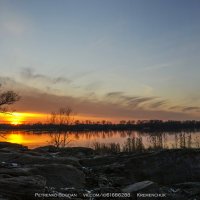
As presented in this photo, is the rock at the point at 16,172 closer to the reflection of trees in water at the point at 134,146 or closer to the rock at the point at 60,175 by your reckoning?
the rock at the point at 60,175

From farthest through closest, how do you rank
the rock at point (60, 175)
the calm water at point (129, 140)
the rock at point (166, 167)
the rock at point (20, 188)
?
the calm water at point (129, 140) → the rock at point (166, 167) → the rock at point (60, 175) → the rock at point (20, 188)

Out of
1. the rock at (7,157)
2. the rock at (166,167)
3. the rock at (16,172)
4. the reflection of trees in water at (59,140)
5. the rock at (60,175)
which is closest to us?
the rock at (16,172)

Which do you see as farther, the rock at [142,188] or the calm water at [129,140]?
the calm water at [129,140]

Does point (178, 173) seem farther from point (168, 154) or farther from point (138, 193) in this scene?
point (138, 193)

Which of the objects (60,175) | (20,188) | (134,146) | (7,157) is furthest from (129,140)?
(20,188)

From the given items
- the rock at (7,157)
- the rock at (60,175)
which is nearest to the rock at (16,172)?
the rock at (60,175)

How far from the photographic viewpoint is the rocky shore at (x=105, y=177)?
352 inches

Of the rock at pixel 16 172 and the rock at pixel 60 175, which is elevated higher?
the rock at pixel 16 172

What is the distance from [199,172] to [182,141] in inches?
508

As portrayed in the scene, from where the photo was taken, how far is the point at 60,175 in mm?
11141

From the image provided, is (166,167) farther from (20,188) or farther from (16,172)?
(20,188)

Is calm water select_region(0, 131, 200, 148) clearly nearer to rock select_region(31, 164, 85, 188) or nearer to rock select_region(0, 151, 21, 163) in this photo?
rock select_region(0, 151, 21, 163)

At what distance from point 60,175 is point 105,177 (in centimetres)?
275

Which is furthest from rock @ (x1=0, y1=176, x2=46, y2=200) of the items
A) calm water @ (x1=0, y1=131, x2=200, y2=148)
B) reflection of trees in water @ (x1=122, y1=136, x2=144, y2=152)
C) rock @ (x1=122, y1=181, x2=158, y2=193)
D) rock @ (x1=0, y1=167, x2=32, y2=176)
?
calm water @ (x1=0, y1=131, x2=200, y2=148)
